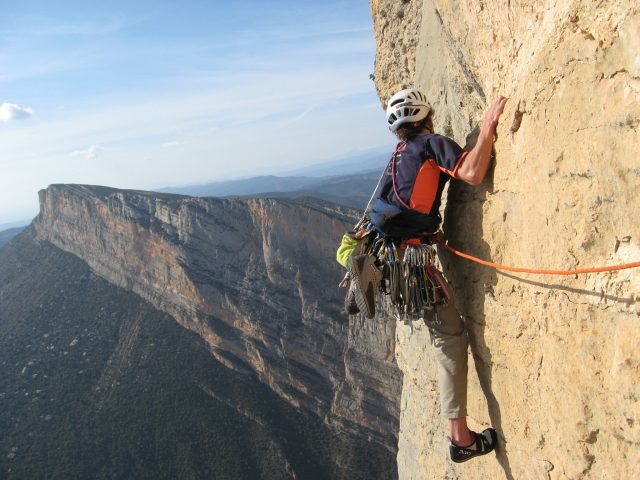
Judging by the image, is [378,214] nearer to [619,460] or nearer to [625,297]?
[625,297]

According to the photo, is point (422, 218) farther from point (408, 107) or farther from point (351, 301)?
point (351, 301)

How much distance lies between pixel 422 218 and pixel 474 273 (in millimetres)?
732

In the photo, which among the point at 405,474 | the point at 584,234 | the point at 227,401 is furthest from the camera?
the point at 227,401

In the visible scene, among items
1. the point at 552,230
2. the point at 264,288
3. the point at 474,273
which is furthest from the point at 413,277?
the point at 264,288

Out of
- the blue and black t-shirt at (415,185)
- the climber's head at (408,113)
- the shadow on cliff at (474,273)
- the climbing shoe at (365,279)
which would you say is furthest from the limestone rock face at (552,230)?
the climbing shoe at (365,279)

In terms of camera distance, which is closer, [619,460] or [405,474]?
[619,460]

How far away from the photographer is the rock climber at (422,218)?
412 cm

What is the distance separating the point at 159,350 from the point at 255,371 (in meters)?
11.8

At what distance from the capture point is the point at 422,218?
4.29m

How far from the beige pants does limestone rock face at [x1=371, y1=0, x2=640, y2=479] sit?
0.53 ft

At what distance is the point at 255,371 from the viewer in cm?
5597

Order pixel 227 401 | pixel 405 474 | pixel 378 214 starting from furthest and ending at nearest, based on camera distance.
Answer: pixel 227 401 → pixel 405 474 → pixel 378 214

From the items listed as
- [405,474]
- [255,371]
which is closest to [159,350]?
[255,371]

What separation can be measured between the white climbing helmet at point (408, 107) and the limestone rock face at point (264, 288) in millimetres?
47324
